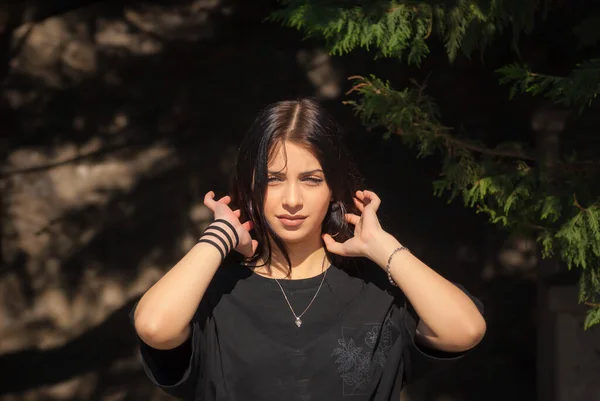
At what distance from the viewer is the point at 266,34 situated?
533 centimetres

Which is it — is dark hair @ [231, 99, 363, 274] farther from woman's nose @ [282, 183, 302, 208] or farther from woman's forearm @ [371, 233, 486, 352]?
woman's forearm @ [371, 233, 486, 352]

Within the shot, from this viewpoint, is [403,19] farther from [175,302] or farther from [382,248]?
[175,302]

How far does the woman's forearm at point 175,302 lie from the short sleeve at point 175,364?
9 cm

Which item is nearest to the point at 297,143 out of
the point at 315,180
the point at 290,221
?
the point at 315,180

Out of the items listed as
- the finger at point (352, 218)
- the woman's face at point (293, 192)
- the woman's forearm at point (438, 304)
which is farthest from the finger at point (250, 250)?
the woman's forearm at point (438, 304)

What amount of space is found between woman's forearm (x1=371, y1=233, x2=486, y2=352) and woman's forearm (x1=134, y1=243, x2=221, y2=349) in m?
0.63

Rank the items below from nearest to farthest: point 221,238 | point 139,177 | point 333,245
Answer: point 221,238 < point 333,245 < point 139,177

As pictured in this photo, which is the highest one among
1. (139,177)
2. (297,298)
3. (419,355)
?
(297,298)

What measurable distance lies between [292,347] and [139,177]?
2.80 meters

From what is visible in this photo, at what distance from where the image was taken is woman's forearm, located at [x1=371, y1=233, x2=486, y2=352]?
2.82 metres

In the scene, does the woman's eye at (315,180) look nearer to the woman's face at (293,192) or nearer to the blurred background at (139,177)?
the woman's face at (293,192)

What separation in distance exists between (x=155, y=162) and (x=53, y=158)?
65 centimetres

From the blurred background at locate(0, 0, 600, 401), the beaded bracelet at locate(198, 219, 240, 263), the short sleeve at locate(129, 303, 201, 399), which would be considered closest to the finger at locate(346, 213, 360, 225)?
the beaded bracelet at locate(198, 219, 240, 263)

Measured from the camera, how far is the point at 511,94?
3.78 m
